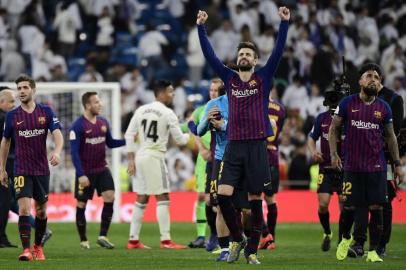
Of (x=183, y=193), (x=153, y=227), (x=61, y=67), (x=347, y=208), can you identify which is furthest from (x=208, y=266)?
(x=61, y=67)

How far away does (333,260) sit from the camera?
14.5m

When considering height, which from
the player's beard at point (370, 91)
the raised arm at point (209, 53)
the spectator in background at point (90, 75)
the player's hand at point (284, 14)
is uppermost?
the spectator in background at point (90, 75)

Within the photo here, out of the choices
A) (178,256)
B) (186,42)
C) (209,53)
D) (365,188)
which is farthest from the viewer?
(186,42)

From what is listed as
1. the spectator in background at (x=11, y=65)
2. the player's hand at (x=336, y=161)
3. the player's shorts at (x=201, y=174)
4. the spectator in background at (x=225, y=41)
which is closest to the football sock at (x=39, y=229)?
the player's shorts at (x=201, y=174)

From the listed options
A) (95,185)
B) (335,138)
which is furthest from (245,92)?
(95,185)

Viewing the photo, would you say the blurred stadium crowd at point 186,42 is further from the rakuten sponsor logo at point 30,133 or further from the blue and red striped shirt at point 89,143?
the rakuten sponsor logo at point 30,133

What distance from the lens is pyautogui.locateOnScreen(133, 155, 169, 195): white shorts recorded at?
1803cm

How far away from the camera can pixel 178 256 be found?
51.4 feet

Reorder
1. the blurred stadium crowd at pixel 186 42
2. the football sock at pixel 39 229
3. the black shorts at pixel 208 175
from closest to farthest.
Answer: the football sock at pixel 39 229
the black shorts at pixel 208 175
the blurred stadium crowd at pixel 186 42

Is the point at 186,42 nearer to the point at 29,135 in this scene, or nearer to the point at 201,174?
the point at 201,174

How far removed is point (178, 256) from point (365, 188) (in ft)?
9.62

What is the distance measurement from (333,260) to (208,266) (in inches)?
72.6

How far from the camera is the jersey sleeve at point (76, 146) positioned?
1777 centimetres

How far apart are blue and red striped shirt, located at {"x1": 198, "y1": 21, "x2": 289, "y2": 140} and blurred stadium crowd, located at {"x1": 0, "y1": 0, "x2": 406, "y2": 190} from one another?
14896 millimetres
